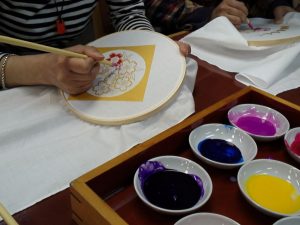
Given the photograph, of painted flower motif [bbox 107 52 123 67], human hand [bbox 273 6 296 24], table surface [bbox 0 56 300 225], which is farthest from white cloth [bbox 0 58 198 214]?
human hand [bbox 273 6 296 24]

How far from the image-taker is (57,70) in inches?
22.8

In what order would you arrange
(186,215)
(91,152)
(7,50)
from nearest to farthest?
(186,215)
(91,152)
(7,50)

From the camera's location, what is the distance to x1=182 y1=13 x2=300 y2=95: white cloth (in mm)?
738

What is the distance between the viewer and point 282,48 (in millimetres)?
813

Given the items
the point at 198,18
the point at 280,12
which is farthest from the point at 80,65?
the point at 280,12

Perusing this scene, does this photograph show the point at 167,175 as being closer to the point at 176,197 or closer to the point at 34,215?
the point at 176,197

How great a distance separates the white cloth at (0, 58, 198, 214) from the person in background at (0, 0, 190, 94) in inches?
1.5

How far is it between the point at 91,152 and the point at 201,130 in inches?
6.9

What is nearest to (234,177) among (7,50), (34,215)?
(34,215)

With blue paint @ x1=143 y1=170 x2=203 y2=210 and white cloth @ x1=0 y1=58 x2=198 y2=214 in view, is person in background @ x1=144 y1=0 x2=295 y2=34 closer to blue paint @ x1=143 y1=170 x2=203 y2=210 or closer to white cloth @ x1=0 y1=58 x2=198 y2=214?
white cloth @ x1=0 y1=58 x2=198 y2=214

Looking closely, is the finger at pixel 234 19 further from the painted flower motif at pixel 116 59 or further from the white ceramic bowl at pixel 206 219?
the white ceramic bowl at pixel 206 219

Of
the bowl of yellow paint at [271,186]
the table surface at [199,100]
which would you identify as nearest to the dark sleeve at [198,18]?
the table surface at [199,100]

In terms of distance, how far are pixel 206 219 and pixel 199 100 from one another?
1.00ft

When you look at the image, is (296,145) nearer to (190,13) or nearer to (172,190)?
(172,190)
